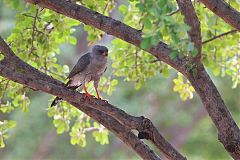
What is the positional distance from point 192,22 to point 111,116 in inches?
40.6

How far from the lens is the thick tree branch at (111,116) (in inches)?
163

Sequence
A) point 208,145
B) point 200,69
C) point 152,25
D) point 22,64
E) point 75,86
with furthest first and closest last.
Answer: point 208,145 < point 75,86 < point 22,64 < point 200,69 < point 152,25

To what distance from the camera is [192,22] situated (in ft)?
13.2

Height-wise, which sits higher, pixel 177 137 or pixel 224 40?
pixel 224 40

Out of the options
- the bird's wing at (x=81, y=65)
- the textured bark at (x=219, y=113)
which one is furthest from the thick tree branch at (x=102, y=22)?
the bird's wing at (x=81, y=65)

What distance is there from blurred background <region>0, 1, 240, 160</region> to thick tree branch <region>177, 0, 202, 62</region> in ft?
23.4

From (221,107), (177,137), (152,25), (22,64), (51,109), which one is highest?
(152,25)

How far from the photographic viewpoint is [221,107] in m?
4.28

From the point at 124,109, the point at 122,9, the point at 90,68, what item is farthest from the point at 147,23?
the point at 124,109

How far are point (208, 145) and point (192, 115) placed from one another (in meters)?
1.01

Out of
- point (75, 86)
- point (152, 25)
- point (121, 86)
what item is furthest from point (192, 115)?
point (152, 25)

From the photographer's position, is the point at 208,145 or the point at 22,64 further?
the point at 208,145

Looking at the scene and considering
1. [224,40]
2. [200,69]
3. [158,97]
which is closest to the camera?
[200,69]

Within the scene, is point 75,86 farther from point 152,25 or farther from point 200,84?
point 152,25
